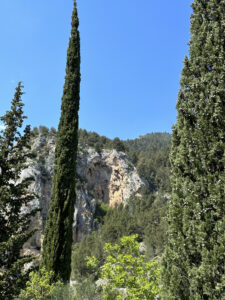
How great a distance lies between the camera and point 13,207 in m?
11.0

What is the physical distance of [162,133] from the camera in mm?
136500

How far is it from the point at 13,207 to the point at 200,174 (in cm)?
958

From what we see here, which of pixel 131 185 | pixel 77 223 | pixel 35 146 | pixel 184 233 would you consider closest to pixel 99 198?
pixel 131 185

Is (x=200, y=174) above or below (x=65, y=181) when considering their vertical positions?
below

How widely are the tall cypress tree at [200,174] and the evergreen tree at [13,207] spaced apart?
800 centimetres

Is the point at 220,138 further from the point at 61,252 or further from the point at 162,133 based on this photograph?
the point at 162,133

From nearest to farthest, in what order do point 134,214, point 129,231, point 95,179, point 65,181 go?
1. point 65,181
2. point 129,231
3. point 134,214
4. point 95,179

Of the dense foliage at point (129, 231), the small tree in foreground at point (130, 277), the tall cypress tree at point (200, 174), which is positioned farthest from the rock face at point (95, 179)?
the tall cypress tree at point (200, 174)

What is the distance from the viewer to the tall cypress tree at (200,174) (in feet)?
11.3

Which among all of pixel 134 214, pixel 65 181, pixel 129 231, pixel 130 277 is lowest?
pixel 129 231

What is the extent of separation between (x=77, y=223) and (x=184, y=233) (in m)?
45.5

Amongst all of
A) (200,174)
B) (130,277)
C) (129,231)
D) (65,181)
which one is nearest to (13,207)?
(65,181)

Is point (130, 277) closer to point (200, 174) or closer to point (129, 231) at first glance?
point (200, 174)

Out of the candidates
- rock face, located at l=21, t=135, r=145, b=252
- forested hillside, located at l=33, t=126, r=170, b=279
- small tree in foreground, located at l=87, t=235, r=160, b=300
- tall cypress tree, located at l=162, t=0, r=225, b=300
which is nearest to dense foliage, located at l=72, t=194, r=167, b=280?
forested hillside, located at l=33, t=126, r=170, b=279
